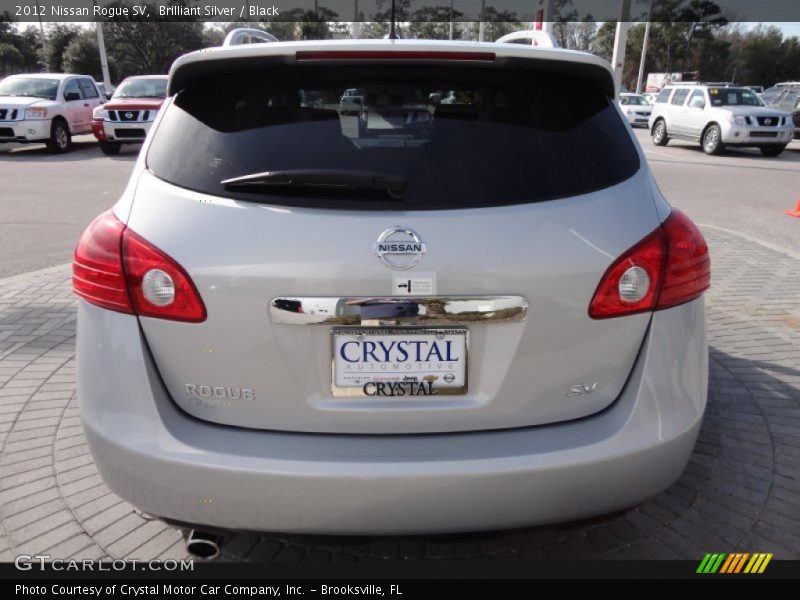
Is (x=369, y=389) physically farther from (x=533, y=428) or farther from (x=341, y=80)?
(x=341, y=80)

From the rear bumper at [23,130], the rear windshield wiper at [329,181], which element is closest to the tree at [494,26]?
the rear bumper at [23,130]

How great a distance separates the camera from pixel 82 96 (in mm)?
18375

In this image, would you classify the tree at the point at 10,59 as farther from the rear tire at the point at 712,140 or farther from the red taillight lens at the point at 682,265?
the red taillight lens at the point at 682,265

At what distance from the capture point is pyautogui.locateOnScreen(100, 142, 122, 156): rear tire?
1656 cm

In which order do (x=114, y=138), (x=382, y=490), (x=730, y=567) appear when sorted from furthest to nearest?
(x=114, y=138)
(x=730, y=567)
(x=382, y=490)

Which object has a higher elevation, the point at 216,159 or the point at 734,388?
the point at 216,159

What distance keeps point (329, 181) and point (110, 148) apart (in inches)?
666

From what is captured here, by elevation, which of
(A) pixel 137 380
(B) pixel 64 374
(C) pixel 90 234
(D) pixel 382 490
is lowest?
(B) pixel 64 374

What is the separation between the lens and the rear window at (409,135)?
1.88 meters

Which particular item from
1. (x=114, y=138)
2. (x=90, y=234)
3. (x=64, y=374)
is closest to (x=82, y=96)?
(x=114, y=138)

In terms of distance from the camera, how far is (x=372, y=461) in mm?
1792

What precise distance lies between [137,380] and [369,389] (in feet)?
2.19

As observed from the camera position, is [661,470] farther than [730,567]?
No

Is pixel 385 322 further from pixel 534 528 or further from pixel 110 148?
pixel 110 148
